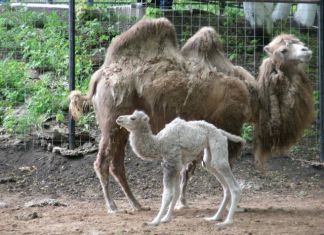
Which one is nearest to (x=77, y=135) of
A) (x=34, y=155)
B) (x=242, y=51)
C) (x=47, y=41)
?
(x=34, y=155)

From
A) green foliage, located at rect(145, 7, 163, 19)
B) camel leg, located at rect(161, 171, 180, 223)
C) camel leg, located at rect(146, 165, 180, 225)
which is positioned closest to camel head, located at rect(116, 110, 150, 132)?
camel leg, located at rect(146, 165, 180, 225)

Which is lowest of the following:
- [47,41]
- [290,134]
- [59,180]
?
[59,180]

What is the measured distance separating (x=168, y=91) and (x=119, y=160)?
0.95 meters

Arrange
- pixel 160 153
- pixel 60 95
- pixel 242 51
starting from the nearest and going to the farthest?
pixel 160 153 < pixel 60 95 < pixel 242 51

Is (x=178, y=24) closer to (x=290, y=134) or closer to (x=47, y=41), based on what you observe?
(x=47, y=41)

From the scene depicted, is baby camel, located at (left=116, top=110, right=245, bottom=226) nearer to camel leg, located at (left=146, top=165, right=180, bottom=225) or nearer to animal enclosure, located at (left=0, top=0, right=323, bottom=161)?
camel leg, located at (left=146, top=165, right=180, bottom=225)

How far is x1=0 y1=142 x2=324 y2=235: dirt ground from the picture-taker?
6.66 m

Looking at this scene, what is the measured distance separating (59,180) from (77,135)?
116 cm

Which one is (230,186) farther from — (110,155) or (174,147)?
(110,155)

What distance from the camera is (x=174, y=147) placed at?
655 centimetres

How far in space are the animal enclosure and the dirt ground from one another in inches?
22.3

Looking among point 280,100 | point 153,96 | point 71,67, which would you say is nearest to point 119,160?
point 153,96

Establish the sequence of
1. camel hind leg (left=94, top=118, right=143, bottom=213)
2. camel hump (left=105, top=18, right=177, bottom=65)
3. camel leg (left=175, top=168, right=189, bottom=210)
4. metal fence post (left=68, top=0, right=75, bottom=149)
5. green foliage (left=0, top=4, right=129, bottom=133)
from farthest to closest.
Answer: green foliage (left=0, top=4, right=129, bottom=133), metal fence post (left=68, top=0, right=75, bottom=149), camel hump (left=105, top=18, right=177, bottom=65), camel leg (left=175, top=168, right=189, bottom=210), camel hind leg (left=94, top=118, right=143, bottom=213)

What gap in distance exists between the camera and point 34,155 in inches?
397
